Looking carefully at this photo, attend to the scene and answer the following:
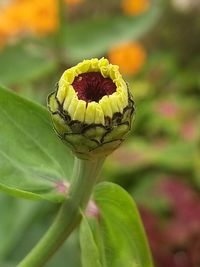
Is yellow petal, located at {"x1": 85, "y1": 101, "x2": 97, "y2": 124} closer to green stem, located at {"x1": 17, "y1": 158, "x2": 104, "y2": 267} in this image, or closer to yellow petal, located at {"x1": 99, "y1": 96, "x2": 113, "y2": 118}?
yellow petal, located at {"x1": 99, "y1": 96, "x2": 113, "y2": 118}

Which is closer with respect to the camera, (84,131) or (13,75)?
(84,131)

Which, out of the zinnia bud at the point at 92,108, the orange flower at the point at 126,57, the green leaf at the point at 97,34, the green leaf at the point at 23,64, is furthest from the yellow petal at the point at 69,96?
the orange flower at the point at 126,57

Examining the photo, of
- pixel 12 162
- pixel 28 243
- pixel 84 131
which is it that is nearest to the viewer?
pixel 84 131

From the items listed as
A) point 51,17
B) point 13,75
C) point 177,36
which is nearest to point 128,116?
point 13,75

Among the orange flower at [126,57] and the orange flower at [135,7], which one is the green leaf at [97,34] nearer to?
the orange flower at [135,7]

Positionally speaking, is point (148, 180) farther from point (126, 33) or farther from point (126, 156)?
point (126, 33)

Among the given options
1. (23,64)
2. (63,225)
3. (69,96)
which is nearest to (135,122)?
(23,64)
